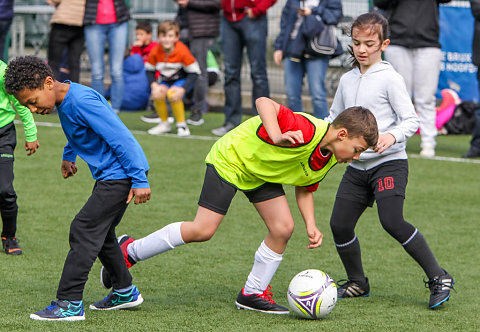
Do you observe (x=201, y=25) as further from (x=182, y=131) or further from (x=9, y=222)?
(x=9, y=222)

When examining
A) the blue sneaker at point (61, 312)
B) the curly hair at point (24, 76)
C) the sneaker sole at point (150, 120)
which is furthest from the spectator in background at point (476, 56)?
the blue sneaker at point (61, 312)

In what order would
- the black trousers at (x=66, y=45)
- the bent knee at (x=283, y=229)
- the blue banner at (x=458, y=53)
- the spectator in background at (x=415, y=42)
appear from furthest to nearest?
the blue banner at (x=458, y=53) → the black trousers at (x=66, y=45) → the spectator in background at (x=415, y=42) → the bent knee at (x=283, y=229)

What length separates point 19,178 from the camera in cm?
797

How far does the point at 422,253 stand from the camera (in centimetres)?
487

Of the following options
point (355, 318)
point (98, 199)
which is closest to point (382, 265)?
point (355, 318)

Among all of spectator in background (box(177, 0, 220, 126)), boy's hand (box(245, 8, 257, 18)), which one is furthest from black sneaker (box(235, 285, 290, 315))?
spectator in background (box(177, 0, 220, 126))

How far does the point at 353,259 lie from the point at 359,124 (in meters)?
1.14

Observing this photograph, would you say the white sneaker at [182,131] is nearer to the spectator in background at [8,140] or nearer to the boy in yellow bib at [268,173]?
the spectator in background at [8,140]

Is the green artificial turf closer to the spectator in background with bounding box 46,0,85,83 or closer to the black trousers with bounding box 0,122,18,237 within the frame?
the black trousers with bounding box 0,122,18,237

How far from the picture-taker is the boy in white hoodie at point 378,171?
4816 millimetres

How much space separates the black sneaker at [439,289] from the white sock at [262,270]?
3.02 ft

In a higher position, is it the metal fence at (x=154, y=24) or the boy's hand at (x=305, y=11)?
the boy's hand at (x=305, y=11)

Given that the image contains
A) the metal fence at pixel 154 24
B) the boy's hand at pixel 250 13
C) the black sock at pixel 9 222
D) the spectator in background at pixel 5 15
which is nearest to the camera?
the black sock at pixel 9 222

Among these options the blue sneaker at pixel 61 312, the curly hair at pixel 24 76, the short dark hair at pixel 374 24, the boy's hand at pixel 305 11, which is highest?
the short dark hair at pixel 374 24
